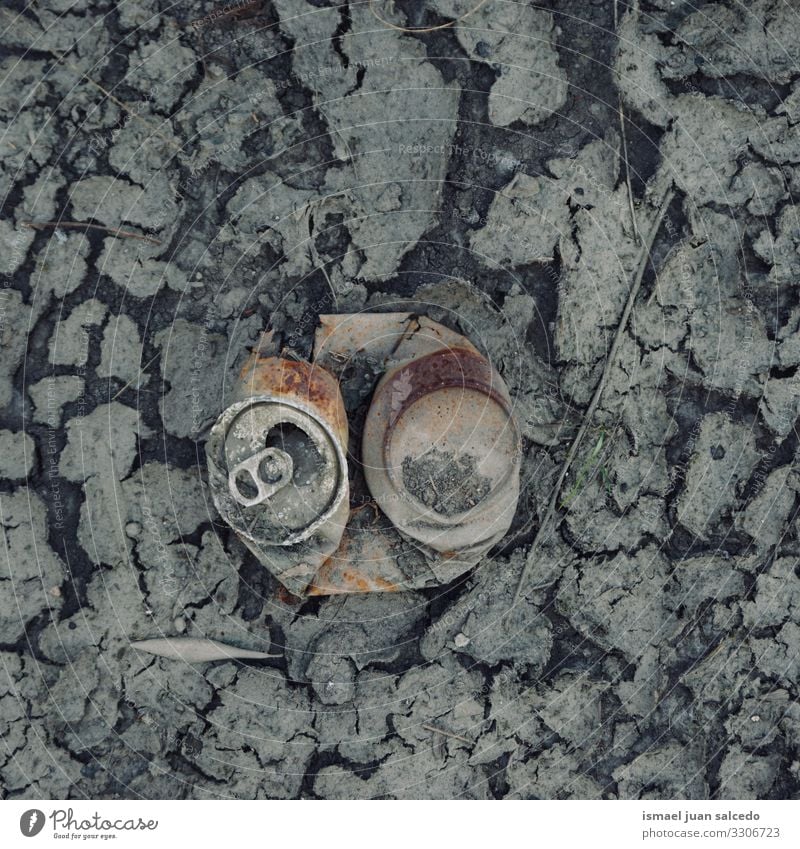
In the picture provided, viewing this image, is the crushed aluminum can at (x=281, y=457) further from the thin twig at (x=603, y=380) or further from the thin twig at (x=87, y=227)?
the thin twig at (x=603, y=380)

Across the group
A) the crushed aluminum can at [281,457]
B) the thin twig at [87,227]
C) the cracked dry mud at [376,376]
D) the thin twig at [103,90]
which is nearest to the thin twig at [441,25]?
the cracked dry mud at [376,376]

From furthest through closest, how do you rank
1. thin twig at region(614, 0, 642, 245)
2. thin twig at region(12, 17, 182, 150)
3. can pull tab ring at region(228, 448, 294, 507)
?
thin twig at region(614, 0, 642, 245) → thin twig at region(12, 17, 182, 150) → can pull tab ring at region(228, 448, 294, 507)

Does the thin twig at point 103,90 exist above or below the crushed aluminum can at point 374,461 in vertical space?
above

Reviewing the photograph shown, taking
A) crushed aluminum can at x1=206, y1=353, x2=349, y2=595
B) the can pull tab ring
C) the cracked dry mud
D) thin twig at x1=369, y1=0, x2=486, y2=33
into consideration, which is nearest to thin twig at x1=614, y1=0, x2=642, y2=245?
the cracked dry mud
